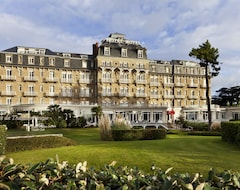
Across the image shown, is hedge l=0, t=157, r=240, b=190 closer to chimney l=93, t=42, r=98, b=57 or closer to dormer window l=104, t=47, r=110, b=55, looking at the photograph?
dormer window l=104, t=47, r=110, b=55

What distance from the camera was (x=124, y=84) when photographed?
58.2m

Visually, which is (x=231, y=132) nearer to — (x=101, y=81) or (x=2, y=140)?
(x=2, y=140)

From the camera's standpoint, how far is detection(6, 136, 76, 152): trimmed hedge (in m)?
15.4

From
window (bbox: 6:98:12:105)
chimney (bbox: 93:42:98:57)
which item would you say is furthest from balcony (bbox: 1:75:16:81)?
chimney (bbox: 93:42:98:57)

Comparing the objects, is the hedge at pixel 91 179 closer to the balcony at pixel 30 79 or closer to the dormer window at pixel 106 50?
the balcony at pixel 30 79

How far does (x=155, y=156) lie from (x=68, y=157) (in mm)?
3825

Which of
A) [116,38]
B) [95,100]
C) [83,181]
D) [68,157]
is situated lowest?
[68,157]

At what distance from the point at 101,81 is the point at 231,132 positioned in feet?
137

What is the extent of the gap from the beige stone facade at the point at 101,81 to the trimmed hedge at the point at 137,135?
1146 inches

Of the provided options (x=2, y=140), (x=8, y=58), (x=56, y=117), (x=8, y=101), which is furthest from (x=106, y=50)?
(x=2, y=140)

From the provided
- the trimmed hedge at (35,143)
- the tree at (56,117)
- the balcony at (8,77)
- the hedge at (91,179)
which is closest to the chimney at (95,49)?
the balcony at (8,77)

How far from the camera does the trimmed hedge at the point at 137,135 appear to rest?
20094 millimetres

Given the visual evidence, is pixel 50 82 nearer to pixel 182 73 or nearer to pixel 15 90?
pixel 15 90

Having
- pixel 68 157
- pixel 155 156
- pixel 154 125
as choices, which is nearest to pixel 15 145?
pixel 68 157
